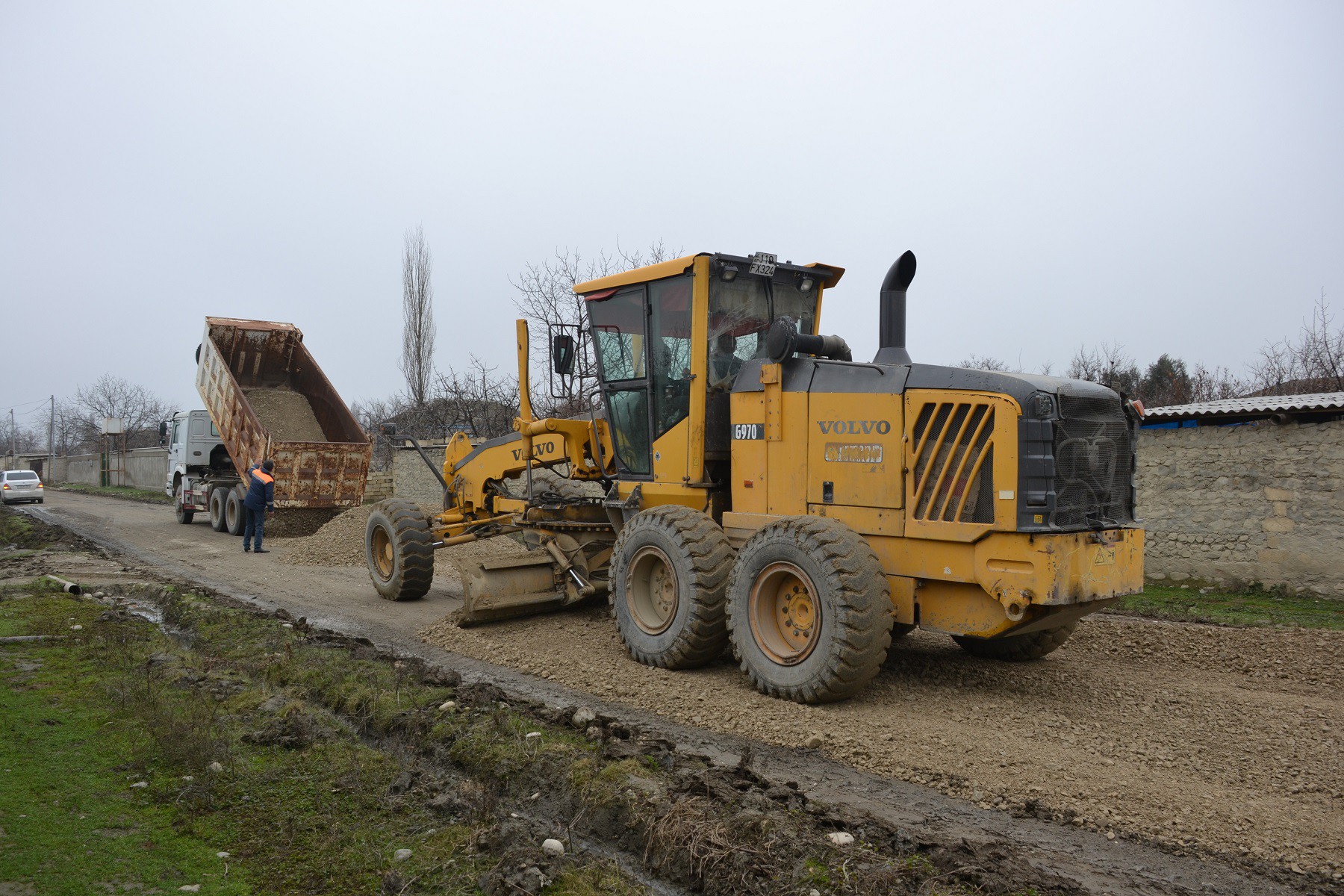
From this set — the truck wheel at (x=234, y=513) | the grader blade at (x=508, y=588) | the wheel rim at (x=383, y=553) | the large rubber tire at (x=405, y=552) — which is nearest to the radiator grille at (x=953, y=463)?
the grader blade at (x=508, y=588)

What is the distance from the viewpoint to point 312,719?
18.5 ft

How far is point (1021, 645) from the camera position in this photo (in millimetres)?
7129

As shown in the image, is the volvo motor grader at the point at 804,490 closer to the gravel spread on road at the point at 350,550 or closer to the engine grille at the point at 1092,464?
the engine grille at the point at 1092,464

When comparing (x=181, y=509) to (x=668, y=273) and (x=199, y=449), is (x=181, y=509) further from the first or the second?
(x=668, y=273)

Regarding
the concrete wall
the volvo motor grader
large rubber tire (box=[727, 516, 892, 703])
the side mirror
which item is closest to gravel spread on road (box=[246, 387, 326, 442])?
the volvo motor grader

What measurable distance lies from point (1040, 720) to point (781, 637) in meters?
1.69

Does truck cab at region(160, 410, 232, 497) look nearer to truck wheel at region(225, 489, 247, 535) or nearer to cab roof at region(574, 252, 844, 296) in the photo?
truck wheel at region(225, 489, 247, 535)

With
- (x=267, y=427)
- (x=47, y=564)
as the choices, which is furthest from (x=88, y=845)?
(x=267, y=427)

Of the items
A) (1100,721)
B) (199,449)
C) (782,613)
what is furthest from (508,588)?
(199,449)

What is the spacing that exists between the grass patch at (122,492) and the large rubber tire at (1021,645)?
2974cm

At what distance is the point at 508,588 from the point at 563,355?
7.33 ft

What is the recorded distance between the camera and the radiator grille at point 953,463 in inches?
229

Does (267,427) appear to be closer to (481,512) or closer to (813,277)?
(481,512)

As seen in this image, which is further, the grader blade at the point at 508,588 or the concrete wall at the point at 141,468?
the concrete wall at the point at 141,468
